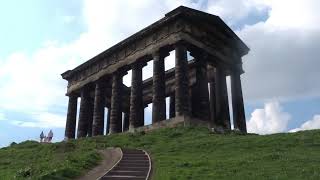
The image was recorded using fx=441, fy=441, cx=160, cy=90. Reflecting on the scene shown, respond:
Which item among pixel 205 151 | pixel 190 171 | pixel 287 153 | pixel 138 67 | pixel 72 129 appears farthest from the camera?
pixel 72 129

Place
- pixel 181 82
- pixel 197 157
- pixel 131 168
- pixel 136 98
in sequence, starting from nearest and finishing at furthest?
pixel 131 168
pixel 197 157
pixel 181 82
pixel 136 98

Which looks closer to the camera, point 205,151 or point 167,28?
point 205,151

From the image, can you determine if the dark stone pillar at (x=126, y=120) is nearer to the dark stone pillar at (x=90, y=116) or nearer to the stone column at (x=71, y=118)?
the dark stone pillar at (x=90, y=116)

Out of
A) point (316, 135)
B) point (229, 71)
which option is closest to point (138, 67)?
point (229, 71)

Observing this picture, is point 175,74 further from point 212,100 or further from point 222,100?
point 212,100

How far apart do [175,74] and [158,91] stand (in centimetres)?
283

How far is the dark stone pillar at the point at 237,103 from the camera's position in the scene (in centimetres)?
5686

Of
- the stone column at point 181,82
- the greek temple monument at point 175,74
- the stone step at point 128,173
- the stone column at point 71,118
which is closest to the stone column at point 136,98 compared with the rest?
the greek temple monument at point 175,74

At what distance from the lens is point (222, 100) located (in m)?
56.3

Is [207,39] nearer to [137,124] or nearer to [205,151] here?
[137,124]

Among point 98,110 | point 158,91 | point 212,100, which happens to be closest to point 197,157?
point 158,91

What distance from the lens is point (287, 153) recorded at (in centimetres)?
2709

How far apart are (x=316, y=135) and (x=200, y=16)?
23.4 m

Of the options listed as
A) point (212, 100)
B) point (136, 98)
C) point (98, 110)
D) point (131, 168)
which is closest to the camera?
point (131, 168)
